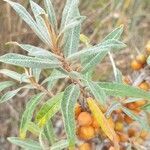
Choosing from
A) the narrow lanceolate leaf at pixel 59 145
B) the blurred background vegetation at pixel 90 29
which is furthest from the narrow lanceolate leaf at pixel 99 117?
the blurred background vegetation at pixel 90 29

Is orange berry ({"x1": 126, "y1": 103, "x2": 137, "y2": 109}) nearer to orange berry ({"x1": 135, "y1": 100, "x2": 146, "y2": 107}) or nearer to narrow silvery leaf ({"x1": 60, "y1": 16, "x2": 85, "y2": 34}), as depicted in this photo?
orange berry ({"x1": 135, "y1": 100, "x2": 146, "y2": 107})

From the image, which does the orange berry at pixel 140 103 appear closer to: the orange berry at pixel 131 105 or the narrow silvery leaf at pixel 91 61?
the orange berry at pixel 131 105

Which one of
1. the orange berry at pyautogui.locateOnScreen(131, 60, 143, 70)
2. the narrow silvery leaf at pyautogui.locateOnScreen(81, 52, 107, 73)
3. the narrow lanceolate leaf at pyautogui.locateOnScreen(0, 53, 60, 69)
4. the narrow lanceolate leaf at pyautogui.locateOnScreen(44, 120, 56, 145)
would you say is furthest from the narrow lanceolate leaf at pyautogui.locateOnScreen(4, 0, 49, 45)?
the narrow lanceolate leaf at pyautogui.locateOnScreen(44, 120, 56, 145)

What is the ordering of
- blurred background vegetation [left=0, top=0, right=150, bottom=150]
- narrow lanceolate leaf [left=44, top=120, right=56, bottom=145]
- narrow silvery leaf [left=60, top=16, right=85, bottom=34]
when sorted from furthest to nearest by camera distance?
blurred background vegetation [left=0, top=0, right=150, bottom=150] → narrow lanceolate leaf [left=44, top=120, right=56, bottom=145] → narrow silvery leaf [left=60, top=16, right=85, bottom=34]

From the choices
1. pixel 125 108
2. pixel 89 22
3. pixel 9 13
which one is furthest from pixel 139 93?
pixel 89 22

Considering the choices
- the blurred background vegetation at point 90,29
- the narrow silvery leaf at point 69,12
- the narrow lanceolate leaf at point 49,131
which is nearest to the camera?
the narrow silvery leaf at point 69,12

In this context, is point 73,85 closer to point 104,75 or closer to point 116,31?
point 116,31
